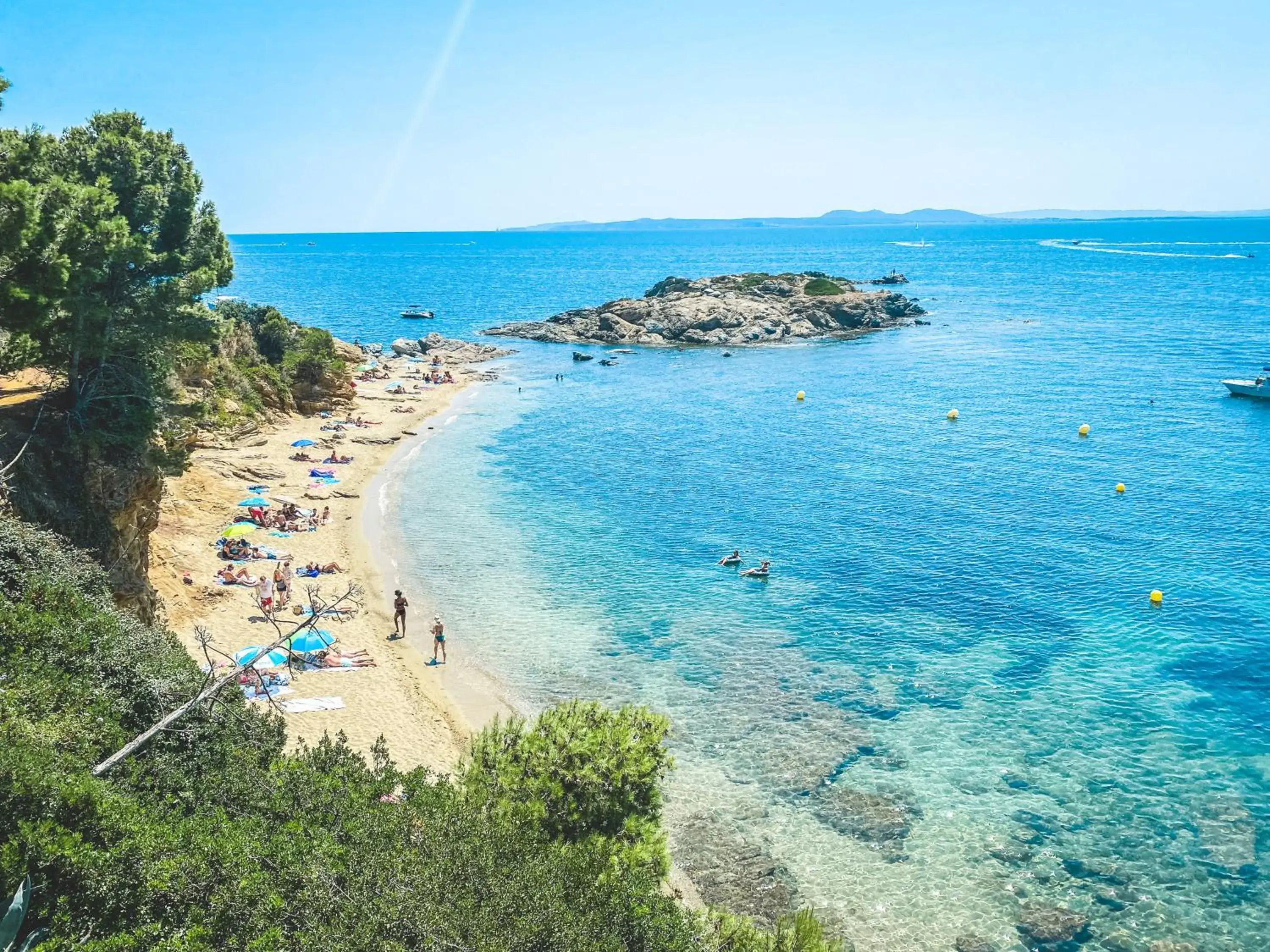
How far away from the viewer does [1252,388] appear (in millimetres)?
61938

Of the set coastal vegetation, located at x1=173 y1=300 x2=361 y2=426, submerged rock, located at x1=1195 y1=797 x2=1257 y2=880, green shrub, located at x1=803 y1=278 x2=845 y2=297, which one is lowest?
submerged rock, located at x1=1195 y1=797 x2=1257 y2=880

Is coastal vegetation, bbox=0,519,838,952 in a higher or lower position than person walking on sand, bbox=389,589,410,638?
higher

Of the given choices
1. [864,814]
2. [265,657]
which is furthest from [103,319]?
[864,814]

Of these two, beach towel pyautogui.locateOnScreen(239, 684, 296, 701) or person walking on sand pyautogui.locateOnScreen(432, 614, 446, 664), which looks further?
person walking on sand pyautogui.locateOnScreen(432, 614, 446, 664)

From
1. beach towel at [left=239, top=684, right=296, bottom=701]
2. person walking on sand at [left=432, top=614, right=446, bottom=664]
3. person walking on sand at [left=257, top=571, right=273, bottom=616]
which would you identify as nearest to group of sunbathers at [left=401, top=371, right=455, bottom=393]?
person walking on sand at [left=257, top=571, right=273, bottom=616]

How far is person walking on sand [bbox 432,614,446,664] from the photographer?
91.1ft

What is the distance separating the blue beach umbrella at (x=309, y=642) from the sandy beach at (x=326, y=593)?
2.47 feet

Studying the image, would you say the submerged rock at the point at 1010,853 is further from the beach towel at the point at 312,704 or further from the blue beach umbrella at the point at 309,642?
the blue beach umbrella at the point at 309,642

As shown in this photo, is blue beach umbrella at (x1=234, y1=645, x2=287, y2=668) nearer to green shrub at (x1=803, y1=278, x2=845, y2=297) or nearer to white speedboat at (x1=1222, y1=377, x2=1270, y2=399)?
white speedboat at (x1=1222, y1=377, x2=1270, y2=399)

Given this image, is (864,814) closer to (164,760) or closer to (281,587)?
(164,760)

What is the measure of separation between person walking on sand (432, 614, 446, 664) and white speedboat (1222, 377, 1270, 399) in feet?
205

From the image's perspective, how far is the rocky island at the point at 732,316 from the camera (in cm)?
10300

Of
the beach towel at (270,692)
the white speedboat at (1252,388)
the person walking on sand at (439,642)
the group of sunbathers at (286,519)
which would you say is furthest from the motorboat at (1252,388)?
the beach towel at (270,692)

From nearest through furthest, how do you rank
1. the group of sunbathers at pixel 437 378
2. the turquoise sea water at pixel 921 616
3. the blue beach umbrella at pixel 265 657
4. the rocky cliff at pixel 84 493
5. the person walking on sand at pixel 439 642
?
the turquoise sea water at pixel 921 616 → the rocky cliff at pixel 84 493 → the blue beach umbrella at pixel 265 657 → the person walking on sand at pixel 439 642 → the group of sunbathers at pixel 437 378
